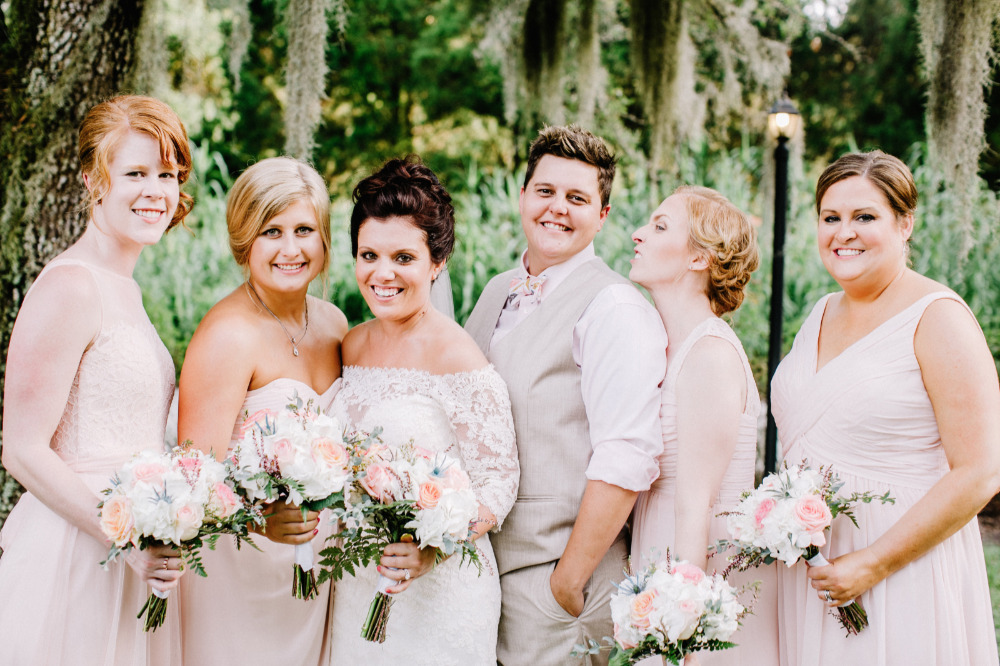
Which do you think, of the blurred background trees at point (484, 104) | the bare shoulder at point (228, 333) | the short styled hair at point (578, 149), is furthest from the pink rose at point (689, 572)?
the blurred background trees at point (484, 104)

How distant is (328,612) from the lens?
295 cm

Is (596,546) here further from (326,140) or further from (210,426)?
(326,140)

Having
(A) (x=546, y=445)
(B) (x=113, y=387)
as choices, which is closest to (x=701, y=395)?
(A) (x=546, y=445)

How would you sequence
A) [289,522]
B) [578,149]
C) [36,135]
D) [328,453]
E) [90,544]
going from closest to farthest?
[328,453] → [289,522] → [90,544] → [578,149] → [36,135]

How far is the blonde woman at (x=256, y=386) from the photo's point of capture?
2744 millimetres

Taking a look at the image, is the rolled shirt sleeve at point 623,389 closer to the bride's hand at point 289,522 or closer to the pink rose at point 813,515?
the pink rose at point 813,515

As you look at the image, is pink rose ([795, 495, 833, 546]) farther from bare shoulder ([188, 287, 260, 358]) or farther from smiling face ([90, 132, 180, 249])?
smiling face ([90, 132, 180, 249])

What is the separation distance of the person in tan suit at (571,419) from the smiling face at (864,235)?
69cm

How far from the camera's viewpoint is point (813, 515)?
2.40 metres

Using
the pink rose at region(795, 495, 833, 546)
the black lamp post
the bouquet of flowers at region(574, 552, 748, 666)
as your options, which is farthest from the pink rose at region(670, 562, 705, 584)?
the black lamp post

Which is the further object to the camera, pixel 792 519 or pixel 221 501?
pixel 792 519

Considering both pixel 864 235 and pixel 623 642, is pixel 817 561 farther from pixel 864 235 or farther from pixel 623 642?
pixel 864 235

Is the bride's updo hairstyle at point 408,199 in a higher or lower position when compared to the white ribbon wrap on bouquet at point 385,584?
higher

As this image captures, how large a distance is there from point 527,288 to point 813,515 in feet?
4.30
